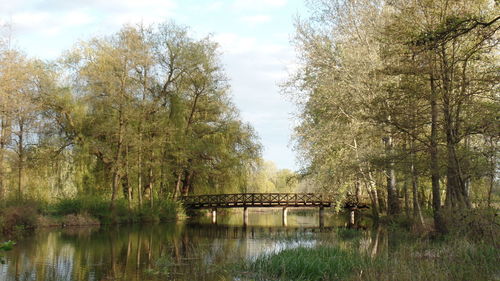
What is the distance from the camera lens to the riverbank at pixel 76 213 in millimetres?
21395

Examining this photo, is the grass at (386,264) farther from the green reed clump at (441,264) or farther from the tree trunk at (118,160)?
the tree trunk at (118,160)

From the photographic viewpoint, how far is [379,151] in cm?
1656

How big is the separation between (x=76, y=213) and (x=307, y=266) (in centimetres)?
1859

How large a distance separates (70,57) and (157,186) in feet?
31.9

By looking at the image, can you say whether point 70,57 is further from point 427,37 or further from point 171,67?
point 427,37

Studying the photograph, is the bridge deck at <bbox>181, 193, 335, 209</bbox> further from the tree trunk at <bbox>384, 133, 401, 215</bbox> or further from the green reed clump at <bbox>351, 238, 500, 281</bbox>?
the green reed clump at <bbox>351, 238, 500, 281</bbox>

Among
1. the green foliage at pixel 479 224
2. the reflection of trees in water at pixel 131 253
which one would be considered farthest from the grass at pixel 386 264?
the reflection of trees in water at pixel 131 253

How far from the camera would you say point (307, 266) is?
10719 mm

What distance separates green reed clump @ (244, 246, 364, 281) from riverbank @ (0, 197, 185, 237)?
13.0m

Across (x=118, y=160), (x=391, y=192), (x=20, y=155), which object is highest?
(x=20, y=155)

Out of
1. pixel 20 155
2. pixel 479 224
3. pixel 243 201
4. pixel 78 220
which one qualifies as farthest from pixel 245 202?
pixel 479 224

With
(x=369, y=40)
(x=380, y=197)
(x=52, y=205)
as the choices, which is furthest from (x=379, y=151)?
(x=52, y=205)

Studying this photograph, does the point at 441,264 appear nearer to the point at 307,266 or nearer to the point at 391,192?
the point at 307,266

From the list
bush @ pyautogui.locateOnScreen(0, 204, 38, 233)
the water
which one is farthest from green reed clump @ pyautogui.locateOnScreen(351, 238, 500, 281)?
bush @ pyautogui.locateOnScreen(0, 204, 38, 233)
